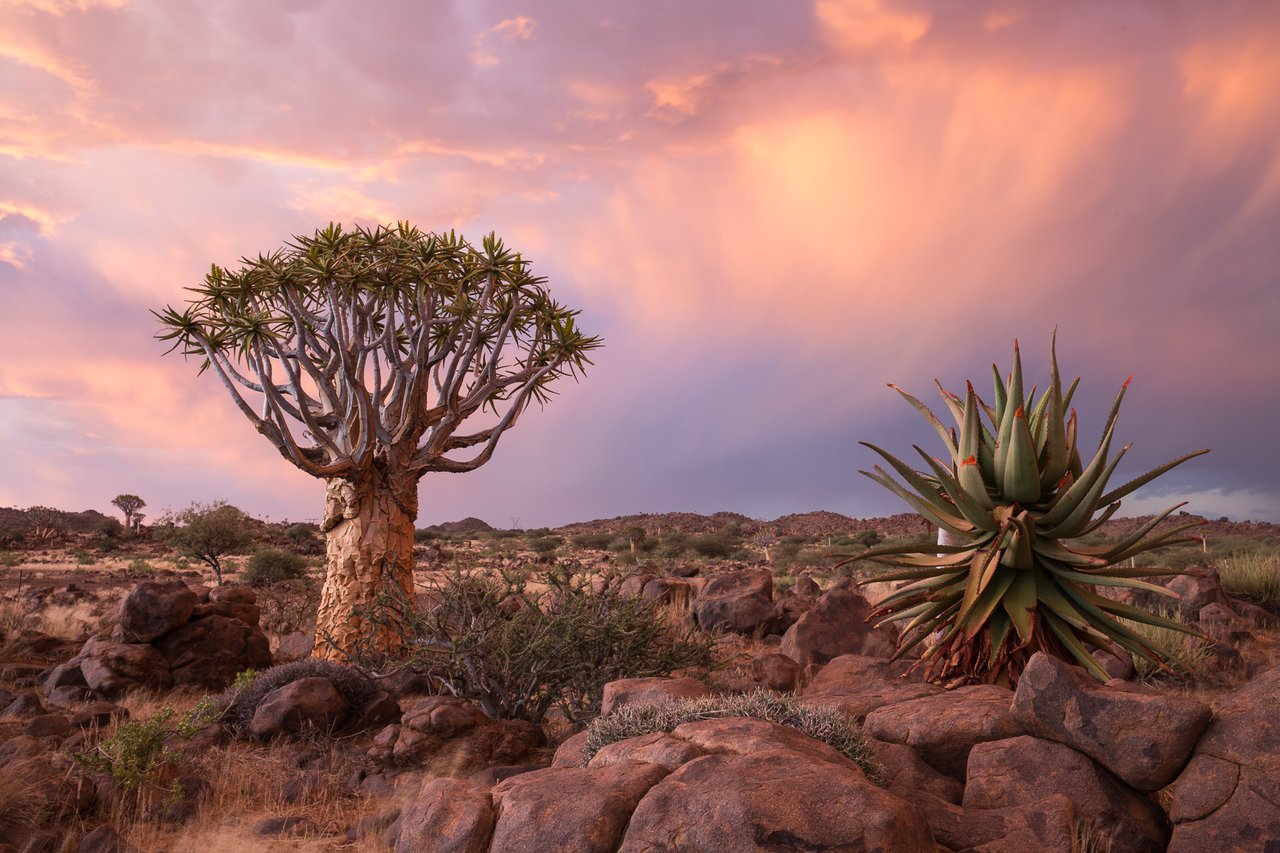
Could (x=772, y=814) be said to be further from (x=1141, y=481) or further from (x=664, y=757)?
(x=1141, y=481)

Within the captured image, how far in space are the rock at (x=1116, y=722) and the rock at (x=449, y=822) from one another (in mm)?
3433

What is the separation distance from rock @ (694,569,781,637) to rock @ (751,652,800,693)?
4052mm

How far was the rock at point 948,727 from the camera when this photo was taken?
5668 mm

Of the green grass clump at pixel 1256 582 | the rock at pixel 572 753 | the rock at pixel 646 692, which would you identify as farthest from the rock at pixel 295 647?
the green grass clump at pixel 1256 582

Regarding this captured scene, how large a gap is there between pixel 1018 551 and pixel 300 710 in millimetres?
8127

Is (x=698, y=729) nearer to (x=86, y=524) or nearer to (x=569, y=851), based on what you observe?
(x=569, y=851)

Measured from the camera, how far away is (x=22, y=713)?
1069 cm

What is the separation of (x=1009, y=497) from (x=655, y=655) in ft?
15.0

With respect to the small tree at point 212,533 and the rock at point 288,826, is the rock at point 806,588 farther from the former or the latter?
the small tree at point 212,533

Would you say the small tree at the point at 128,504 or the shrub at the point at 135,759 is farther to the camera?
the small tree at the point at 128,504

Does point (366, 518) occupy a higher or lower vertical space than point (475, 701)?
higher

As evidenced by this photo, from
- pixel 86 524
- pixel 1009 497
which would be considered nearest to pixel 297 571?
pixel 1009 497

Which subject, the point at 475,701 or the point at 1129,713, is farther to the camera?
the point at 475,701

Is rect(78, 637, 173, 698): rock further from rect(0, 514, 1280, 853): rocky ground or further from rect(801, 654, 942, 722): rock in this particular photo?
rect(801, 654, 942, 722): rock
